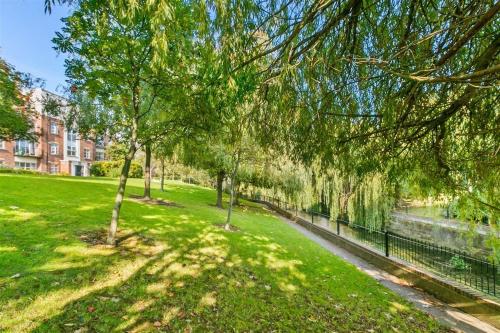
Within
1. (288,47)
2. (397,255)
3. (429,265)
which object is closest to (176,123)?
(288,47)

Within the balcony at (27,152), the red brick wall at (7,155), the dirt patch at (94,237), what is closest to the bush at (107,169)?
the balcony at (27,152)

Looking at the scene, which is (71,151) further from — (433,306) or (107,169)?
(433,306)

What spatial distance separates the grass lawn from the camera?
3859mm

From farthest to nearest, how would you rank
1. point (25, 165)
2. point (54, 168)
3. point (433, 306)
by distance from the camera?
point (54, 168)
point (25, 165)
point (433, 306)

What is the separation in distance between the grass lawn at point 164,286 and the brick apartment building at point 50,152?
3137 cm

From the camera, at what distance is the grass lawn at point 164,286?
3859mm

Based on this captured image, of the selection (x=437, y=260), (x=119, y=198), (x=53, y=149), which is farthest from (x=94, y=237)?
(x=53, y=149)

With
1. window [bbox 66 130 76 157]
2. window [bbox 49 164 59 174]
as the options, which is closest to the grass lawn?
window [bbox 49 164 59 174]

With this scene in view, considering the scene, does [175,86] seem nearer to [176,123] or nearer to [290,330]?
[176,123]

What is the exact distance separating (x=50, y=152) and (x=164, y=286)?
152ft

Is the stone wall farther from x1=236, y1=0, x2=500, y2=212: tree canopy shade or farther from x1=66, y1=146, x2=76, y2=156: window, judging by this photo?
x1=66, y1=146, x2=76, y2=156: window

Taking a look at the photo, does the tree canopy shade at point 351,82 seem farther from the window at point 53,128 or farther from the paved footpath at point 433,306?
Result: the window at point 53,128

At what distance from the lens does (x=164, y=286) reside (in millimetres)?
4996

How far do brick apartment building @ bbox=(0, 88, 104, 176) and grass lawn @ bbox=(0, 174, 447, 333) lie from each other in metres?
31.4
